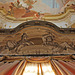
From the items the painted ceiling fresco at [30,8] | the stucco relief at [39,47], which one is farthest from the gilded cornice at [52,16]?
the stucco relief at [39,47]

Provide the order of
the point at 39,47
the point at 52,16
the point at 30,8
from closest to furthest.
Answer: the point at 39,47, the point at 30,8, the point at 52,16

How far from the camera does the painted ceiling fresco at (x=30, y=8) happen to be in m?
7.49

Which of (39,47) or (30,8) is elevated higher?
(30,8)

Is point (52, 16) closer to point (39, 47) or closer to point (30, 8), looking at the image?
point (30, 8)

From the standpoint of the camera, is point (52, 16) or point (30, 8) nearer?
point (30, 8)

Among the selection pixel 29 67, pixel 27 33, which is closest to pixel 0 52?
pixel 27 33

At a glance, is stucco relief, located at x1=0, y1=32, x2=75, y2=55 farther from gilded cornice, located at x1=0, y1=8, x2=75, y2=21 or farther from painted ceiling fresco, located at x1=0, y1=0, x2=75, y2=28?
gilded cornice, located at x1=0, y1=8, x2=75, y2=21

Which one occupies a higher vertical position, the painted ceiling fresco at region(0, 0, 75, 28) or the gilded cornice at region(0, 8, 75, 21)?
the painted ceiling fresco at region(0, 0, 75, 28)

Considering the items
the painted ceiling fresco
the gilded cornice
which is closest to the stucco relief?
the painted ceiling fresco

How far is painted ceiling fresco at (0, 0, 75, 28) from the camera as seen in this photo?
24.6ft

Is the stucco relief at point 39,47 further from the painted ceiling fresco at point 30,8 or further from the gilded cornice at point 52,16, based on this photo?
the gilded cornice at point 52,16

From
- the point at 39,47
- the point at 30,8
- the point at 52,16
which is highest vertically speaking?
the point at 30,8

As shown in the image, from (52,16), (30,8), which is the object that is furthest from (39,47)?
(30,8)

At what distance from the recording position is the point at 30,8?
7750mm
